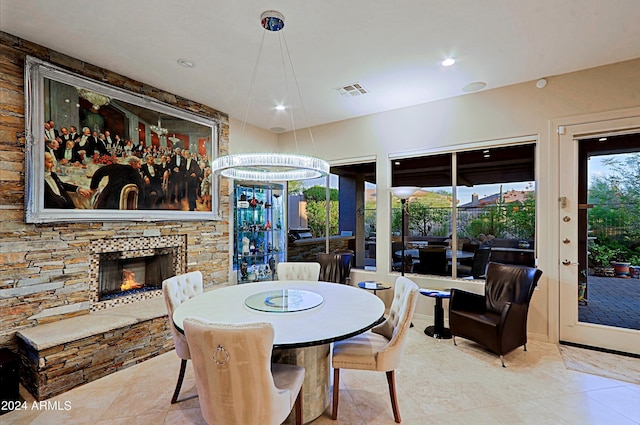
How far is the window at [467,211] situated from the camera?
389 centimetres

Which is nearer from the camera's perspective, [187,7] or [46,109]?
[187,7]

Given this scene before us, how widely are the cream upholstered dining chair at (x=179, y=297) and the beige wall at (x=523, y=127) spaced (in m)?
2.82

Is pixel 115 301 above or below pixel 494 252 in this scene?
below

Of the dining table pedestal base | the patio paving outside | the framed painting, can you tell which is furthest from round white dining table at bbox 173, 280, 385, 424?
the patio paving outside

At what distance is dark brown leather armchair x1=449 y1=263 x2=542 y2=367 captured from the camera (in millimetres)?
3053

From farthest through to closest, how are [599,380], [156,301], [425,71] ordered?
[156,301]
[425,71]
[599,380]

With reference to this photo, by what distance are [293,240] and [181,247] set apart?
210 centimetres

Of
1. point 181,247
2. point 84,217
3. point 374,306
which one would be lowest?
point 374,306

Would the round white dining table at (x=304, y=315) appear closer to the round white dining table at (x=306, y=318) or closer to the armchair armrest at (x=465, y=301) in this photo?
the round white dining table at (x=306, y=318)

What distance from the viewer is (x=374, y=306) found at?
237 centimetres

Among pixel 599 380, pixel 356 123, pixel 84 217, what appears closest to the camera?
pixel 599 380

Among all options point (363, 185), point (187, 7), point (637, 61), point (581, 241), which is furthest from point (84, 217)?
point (637, 61)

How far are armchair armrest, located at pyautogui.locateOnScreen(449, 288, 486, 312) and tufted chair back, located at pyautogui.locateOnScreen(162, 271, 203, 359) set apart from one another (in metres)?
2.84

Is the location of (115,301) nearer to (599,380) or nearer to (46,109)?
(46,109)
